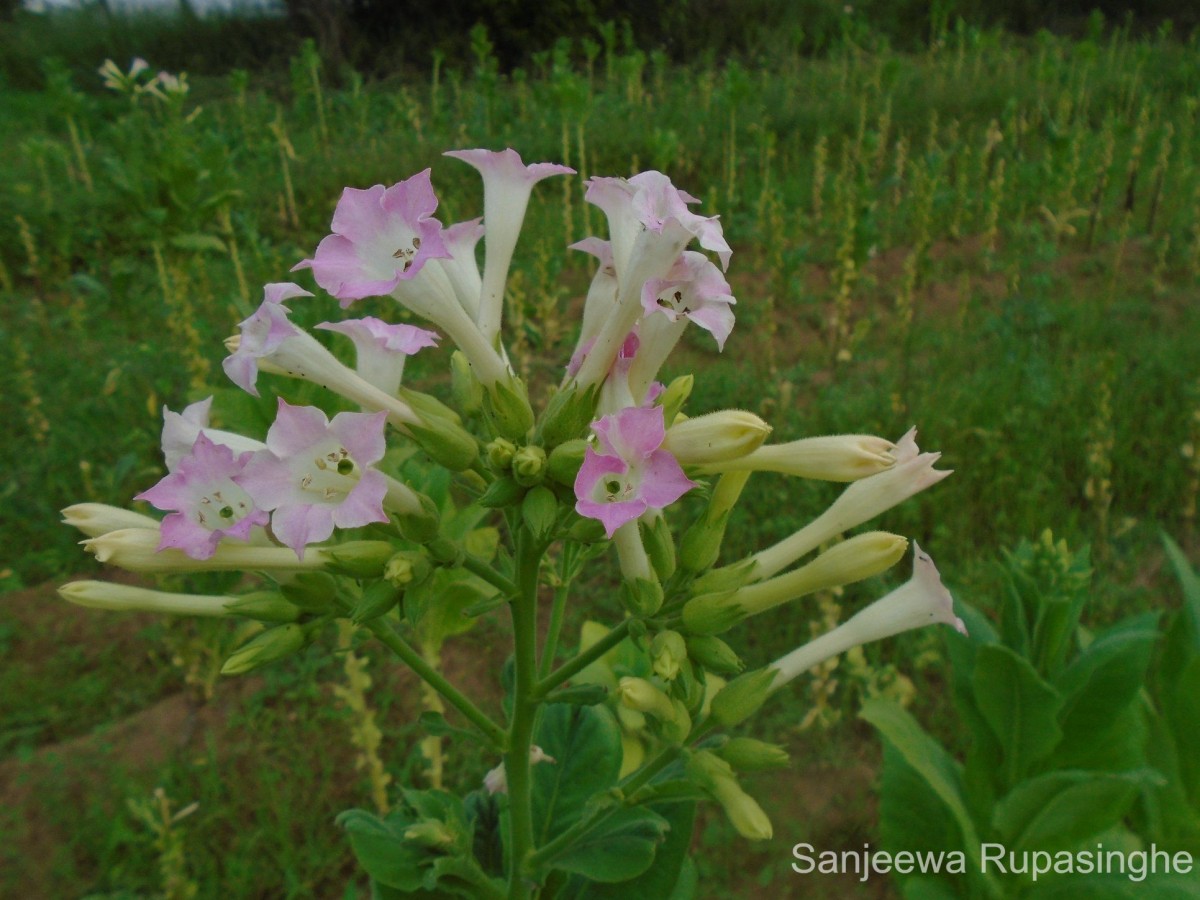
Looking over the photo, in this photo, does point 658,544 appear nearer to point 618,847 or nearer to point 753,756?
point 753,756

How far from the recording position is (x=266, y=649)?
35.6 inches

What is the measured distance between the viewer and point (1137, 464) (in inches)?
121

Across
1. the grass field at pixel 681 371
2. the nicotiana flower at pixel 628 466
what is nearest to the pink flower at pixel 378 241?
the nicotiana flower at pixel 628 466

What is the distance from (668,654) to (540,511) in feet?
0.61

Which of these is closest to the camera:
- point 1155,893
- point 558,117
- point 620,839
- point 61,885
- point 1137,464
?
point 620,839

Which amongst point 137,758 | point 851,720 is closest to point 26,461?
point 137,758

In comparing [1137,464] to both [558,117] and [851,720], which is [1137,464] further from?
[558,117]

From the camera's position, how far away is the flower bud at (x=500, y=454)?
86 cm

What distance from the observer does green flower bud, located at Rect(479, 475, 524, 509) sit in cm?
86

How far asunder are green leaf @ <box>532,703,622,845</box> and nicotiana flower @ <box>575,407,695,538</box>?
2.09ft

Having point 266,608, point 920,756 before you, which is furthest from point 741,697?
point 920,756

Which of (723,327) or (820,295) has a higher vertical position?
(723,327)

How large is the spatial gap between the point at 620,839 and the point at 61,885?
1.55 meters

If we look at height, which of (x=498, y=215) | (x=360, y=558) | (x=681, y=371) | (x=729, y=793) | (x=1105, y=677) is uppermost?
(x=498, y=215)
